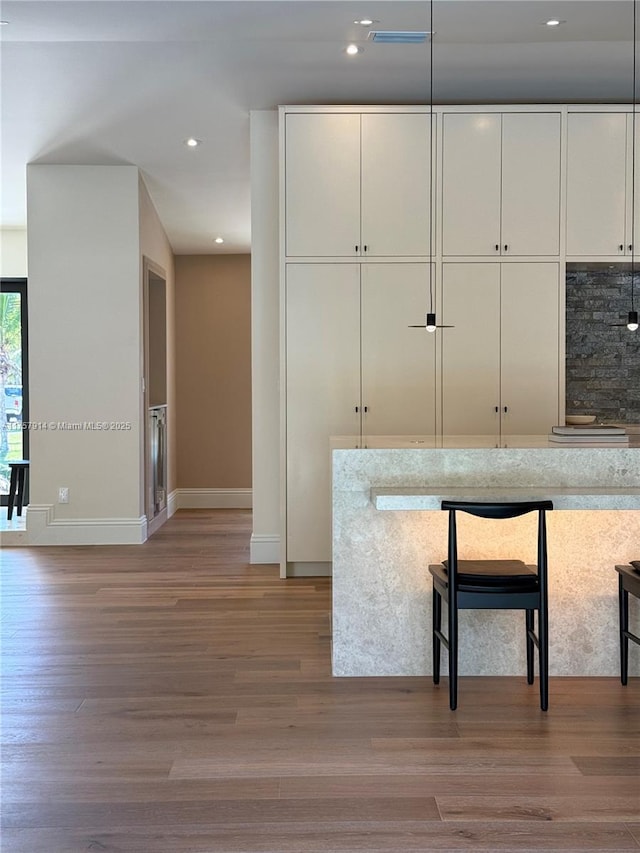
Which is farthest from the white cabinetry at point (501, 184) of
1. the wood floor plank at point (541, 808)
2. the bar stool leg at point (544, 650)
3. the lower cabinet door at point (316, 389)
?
the wood floor plank at point (541, 808)

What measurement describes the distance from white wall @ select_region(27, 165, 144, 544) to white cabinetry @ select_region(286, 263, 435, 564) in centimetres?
167

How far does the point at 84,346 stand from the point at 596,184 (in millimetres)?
3773

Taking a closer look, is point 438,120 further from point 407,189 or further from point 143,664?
point 143,664

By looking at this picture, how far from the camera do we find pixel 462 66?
496 centimetres

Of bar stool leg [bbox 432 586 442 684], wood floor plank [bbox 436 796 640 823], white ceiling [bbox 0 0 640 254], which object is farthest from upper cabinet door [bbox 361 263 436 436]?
wood floor plank [bbox 436 796 640 823]

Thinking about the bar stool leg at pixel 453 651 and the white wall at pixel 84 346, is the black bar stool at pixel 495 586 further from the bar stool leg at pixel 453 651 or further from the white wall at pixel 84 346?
the white wall at pixel 84 346

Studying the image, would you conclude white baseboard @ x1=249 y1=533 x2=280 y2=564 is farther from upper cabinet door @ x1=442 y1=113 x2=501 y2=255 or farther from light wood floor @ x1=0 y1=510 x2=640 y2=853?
upper cabinet door @ x1=442 y1=113 x2=501 y2=255

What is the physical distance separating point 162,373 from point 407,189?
3.36 meters

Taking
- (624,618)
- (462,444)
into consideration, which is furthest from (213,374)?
(624,618)

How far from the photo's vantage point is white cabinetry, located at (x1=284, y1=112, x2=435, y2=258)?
521cm

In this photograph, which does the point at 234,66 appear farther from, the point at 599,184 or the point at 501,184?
the point at 599,184

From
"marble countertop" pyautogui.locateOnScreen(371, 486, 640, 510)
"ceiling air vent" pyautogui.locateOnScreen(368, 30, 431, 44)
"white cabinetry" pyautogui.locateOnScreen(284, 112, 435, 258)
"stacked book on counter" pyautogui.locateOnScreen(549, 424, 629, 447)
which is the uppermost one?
"ceiling air vent" pyautogui.locateOnScreen(368, 30, 431, 44)

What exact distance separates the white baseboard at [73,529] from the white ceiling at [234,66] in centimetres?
265

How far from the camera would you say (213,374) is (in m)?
8.54
